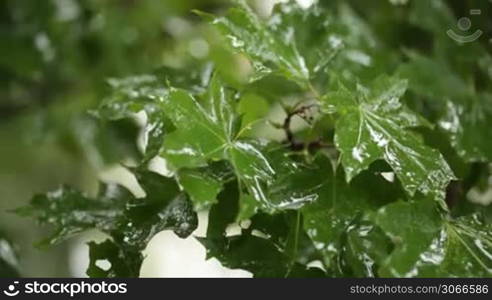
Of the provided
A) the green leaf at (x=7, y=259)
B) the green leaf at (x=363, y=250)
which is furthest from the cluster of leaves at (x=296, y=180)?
the green leaf at (x=7, y=259)

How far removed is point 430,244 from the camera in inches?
20.6

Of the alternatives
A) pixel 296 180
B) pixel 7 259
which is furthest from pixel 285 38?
pixel 7 259

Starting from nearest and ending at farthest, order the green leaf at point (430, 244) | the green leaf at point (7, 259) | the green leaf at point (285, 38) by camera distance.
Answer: the green leaf at point (430, 244) → the green leaf at point (285, 38) → the green leaf at point (7, 259)

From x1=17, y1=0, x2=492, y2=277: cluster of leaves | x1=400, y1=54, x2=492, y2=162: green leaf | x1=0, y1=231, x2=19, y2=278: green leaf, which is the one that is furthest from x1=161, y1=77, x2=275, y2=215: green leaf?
x1=0, y1=231, x2=19, y2=278: green leaf

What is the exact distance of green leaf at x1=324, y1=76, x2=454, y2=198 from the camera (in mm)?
537

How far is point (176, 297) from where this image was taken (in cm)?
60

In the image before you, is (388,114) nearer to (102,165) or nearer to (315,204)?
(315,204)

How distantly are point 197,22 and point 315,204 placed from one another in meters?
0.94

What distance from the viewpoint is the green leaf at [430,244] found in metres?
0.50

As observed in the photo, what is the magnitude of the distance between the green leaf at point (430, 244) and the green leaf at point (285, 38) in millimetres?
148

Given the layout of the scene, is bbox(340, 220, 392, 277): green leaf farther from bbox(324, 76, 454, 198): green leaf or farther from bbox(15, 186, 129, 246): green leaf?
bbox(15, 186, 129, 246): green leaf

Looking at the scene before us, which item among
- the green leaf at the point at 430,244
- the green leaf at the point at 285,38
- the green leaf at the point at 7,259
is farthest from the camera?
Result: the green leaf at the point at 7,259

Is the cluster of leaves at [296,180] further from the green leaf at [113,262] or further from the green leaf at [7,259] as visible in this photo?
the green leaf at [7,259]

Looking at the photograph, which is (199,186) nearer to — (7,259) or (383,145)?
(383,145)
